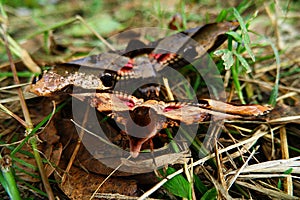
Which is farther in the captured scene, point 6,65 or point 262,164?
point 6,65

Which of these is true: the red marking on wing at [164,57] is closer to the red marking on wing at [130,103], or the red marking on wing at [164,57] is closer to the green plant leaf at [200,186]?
the red marking on wing at [130,103]

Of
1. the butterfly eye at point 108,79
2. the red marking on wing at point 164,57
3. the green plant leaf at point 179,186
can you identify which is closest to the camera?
the green plant leaf at point 179,186

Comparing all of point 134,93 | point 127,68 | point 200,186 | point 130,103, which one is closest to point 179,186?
point 200,186

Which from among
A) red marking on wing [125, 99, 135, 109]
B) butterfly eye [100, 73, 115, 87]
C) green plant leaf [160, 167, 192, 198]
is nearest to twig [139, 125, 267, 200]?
green plant leaf [160, 167, 192, 198]

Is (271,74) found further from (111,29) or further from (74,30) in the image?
(74,30)

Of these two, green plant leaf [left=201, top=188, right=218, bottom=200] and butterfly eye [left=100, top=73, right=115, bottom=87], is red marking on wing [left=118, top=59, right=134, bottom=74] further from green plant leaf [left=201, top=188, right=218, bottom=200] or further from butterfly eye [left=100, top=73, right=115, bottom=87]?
green plant leaf [left=201, top=188, right=218, bottom=200]

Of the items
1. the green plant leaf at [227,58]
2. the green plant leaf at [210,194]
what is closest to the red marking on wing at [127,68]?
the green plant leaf at [227,58]

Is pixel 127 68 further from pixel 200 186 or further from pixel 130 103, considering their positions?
pixel 200 186

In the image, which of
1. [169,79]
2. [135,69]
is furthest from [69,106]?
[169,79]
